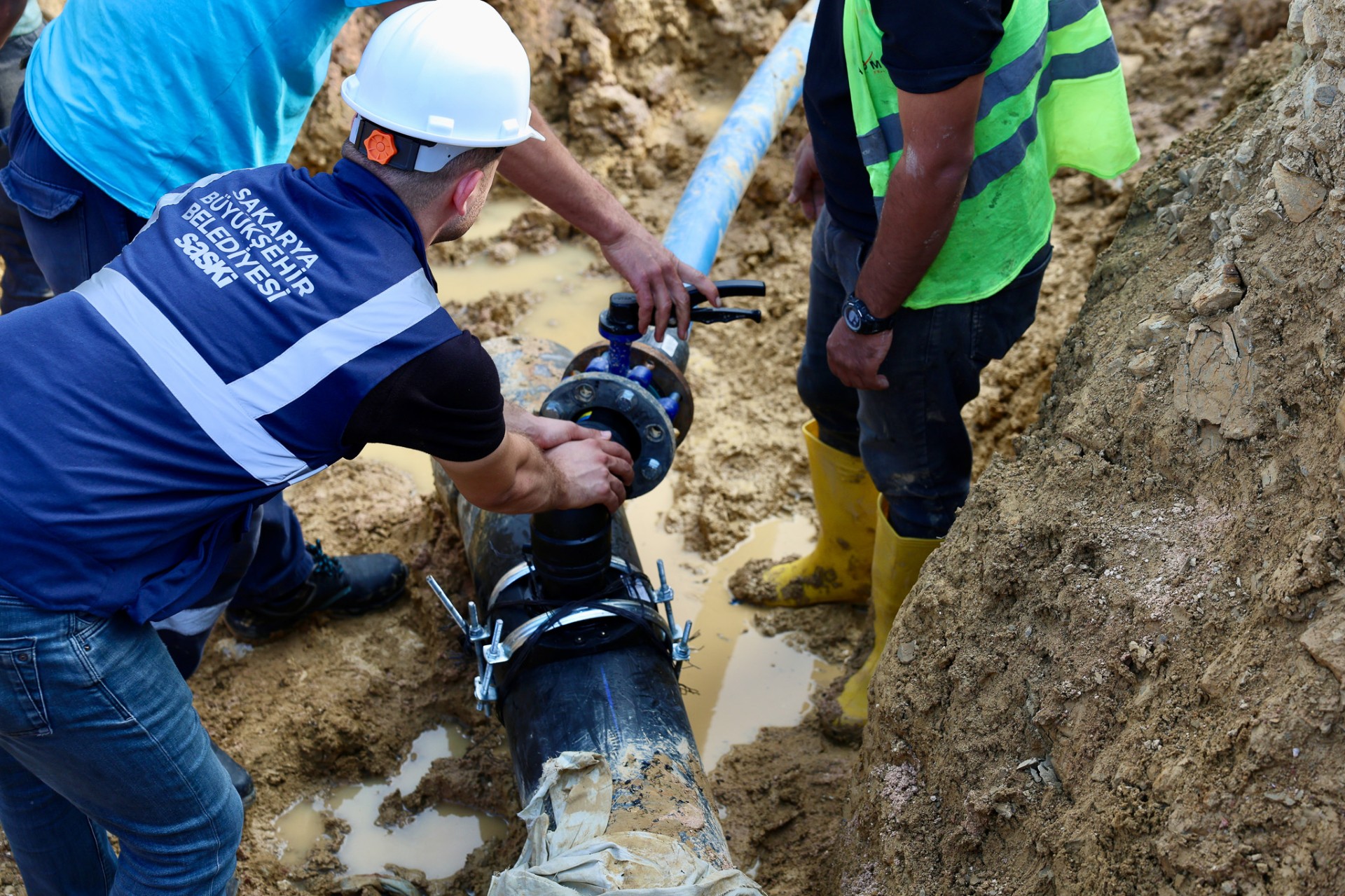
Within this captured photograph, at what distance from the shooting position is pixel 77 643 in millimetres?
1647

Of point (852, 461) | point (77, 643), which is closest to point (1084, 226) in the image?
point (852, 461)

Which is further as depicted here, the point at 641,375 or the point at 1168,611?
the point at 641,375

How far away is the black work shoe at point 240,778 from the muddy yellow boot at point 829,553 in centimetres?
147

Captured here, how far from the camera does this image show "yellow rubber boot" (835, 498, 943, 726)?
2541mm

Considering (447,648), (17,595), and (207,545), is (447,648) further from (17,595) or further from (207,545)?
(17,595)

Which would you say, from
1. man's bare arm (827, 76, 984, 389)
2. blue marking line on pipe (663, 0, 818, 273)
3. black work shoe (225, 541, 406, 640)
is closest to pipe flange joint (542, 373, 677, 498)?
man's bare arm (827, 76, 984, 389)

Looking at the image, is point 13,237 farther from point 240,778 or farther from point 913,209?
point 913,209

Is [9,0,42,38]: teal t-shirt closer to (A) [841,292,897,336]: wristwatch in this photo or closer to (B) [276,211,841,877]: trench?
(B) [276,211,841,877]: trench

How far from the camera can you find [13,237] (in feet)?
9.16

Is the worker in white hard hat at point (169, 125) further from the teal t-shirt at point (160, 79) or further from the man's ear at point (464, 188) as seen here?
the man's ear at point (464, 188)

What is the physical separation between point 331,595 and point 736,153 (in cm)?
192

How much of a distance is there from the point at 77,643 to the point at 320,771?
1211 millimetres

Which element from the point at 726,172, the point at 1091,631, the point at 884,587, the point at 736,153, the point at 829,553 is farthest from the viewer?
the point at 736,153

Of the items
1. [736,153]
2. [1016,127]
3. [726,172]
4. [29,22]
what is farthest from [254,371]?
[29,22]
